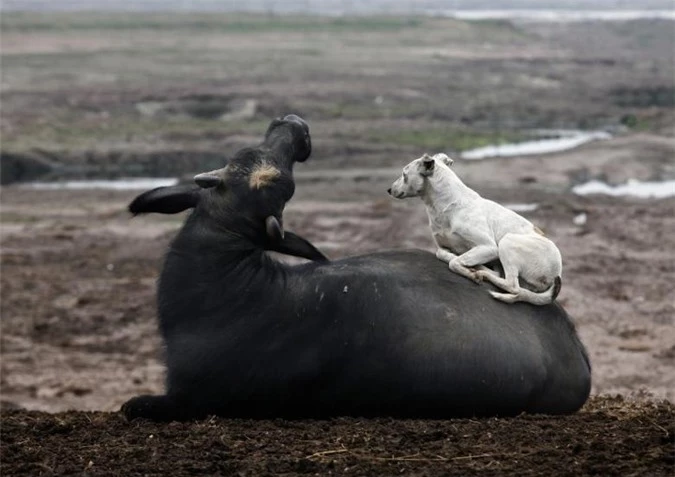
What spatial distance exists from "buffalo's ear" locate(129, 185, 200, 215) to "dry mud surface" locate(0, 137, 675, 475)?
0.93 m

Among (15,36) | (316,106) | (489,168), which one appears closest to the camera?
(489,168)

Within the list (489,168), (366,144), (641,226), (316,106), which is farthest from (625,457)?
(316,106)

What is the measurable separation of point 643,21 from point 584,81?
33926 millimetres

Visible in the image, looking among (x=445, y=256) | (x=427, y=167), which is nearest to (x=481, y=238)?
(x=445, y=256)

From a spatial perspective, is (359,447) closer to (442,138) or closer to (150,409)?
(150,409)

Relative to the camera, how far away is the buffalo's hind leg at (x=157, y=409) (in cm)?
784

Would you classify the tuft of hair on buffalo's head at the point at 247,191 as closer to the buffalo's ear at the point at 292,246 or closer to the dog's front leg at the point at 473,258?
the buffalo's ear at the point at 292,246

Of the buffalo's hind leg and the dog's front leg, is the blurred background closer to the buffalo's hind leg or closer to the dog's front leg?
the dog's front leg

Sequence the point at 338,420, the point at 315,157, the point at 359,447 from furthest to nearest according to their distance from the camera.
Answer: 1. the point at 315,157
2. the point at 338,420
3. the point at 359,447

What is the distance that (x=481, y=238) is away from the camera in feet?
26.4

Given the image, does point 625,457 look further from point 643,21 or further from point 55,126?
point 643,21

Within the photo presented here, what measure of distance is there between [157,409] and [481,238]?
2.21m

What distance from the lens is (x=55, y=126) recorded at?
34.9 metres

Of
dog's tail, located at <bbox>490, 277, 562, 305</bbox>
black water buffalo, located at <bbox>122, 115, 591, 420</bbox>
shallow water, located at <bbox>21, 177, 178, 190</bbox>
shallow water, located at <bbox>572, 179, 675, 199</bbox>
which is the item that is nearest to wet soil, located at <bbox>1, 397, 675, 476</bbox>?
black water buffalo, located at <bbox>122, 115, 591, 420</bbox>
